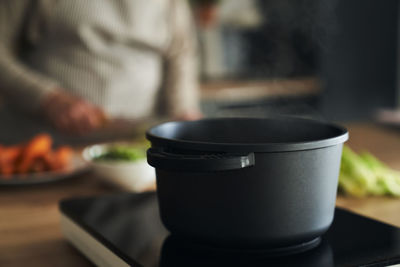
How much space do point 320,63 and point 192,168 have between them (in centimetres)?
372

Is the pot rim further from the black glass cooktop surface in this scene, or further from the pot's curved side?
the black glass cooktop surface

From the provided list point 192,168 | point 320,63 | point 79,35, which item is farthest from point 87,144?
point 320,63

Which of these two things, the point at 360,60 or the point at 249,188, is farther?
the point at 360,60

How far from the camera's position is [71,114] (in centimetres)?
165

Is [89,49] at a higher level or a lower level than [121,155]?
higher

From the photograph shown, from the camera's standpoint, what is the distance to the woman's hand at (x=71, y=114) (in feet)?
5.31

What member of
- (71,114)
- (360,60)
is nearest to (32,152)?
(71,114)

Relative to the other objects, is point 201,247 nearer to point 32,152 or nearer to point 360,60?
point 32,152

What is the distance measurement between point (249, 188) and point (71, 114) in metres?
1.23

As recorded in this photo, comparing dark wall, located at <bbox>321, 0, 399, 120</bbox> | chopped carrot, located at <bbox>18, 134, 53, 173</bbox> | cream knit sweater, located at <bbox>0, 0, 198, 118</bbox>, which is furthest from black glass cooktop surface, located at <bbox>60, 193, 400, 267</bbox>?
dark wall, located at <bbox>321, 0, 399, 120</bbox>

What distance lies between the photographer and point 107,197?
770 millimetres

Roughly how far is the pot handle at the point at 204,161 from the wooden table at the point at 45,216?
204 mm

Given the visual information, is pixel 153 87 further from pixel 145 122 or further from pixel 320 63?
pixel 320 63

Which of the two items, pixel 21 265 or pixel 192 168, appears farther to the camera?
pixel 21 265
